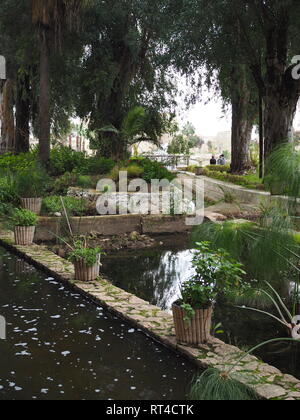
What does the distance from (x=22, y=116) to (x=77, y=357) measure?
1745 centimetres

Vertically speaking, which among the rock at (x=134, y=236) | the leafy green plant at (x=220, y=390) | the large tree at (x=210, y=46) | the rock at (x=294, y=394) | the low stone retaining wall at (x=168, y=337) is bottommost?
the rock at (x=294, y=394)

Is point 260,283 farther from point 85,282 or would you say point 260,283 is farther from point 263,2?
point 263,2

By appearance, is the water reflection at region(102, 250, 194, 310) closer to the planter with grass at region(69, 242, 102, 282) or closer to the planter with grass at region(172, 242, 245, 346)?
the planter with grass at region(69, 242, 102, 282)

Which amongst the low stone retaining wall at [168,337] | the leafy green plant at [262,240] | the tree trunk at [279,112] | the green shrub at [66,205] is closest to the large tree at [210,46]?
the tree trunk at [279,112]

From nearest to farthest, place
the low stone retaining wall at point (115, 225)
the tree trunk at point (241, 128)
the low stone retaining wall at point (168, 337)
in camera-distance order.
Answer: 1. the low stone retaining wall at point (168, 337)
2. the low stone retaining wall at point (115, 225)
3. the tree trunk at point (241, 128)

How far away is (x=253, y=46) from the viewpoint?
13.5 meters

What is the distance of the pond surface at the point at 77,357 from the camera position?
13.2 feet

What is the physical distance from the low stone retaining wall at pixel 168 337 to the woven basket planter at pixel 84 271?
10 cm

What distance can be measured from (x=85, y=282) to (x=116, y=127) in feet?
38.4

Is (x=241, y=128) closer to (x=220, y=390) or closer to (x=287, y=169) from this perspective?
(x=287, y=169)

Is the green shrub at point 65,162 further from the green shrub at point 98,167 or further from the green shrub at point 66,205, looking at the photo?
the green shrub at point 66,205

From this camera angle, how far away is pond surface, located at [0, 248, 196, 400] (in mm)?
4023

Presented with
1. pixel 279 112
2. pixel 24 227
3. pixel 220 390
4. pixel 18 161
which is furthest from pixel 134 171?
pixel 220 390
